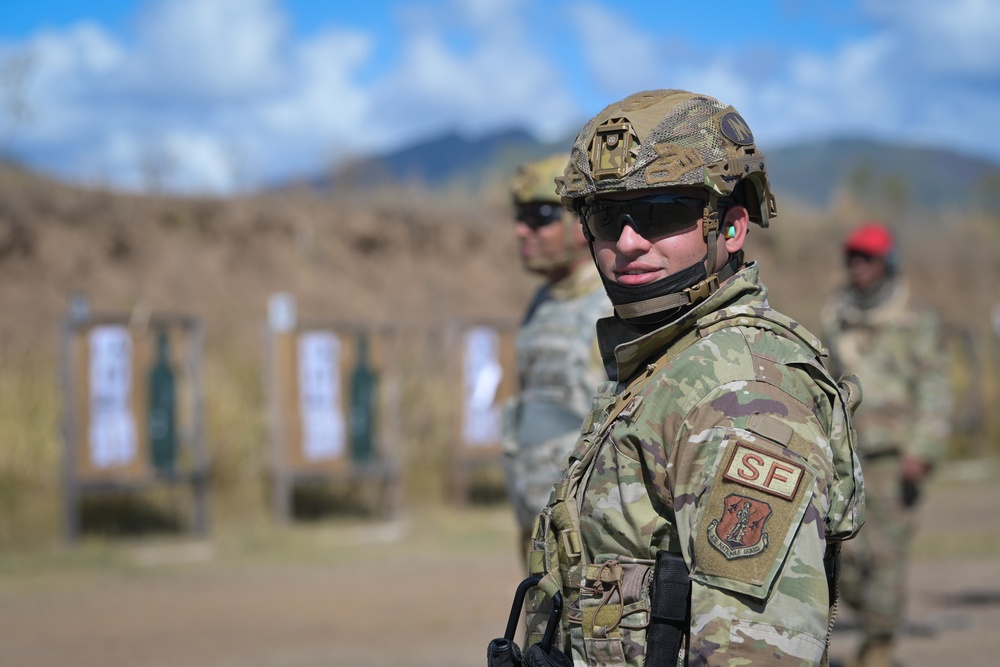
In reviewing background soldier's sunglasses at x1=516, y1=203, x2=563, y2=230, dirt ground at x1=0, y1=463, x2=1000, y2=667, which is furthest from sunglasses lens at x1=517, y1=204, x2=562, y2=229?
dirt ground at x1=0, y1=463, x2=1000, y2=667

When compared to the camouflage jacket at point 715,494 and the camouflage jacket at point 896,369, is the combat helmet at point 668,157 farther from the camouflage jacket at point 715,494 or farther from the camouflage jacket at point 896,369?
the camouflage jacket at point 896,369

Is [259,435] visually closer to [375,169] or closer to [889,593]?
[889,593]

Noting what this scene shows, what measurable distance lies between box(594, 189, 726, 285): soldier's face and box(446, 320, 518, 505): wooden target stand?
10405 mm

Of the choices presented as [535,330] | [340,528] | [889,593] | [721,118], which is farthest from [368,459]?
[721,118]

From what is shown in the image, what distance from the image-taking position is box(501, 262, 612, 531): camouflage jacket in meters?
4.47

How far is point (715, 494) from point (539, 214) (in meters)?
2.88

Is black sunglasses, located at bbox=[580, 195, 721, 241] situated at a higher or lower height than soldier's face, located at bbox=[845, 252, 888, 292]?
lower

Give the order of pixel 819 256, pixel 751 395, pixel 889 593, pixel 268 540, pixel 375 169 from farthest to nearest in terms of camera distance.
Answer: pixel 819 256
pixel 375 169
pixel 268 540
pixel 889 593
pixel 751 395

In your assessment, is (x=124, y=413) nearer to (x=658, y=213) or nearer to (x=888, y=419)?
(x=888, y=419)

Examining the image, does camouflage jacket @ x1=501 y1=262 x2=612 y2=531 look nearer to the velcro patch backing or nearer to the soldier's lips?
the soldier's lips

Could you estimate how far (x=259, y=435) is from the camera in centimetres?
1212

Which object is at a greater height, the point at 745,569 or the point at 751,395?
the point at 751,395

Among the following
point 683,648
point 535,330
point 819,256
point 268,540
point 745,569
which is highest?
point 819,256

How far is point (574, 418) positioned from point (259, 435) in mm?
8126
